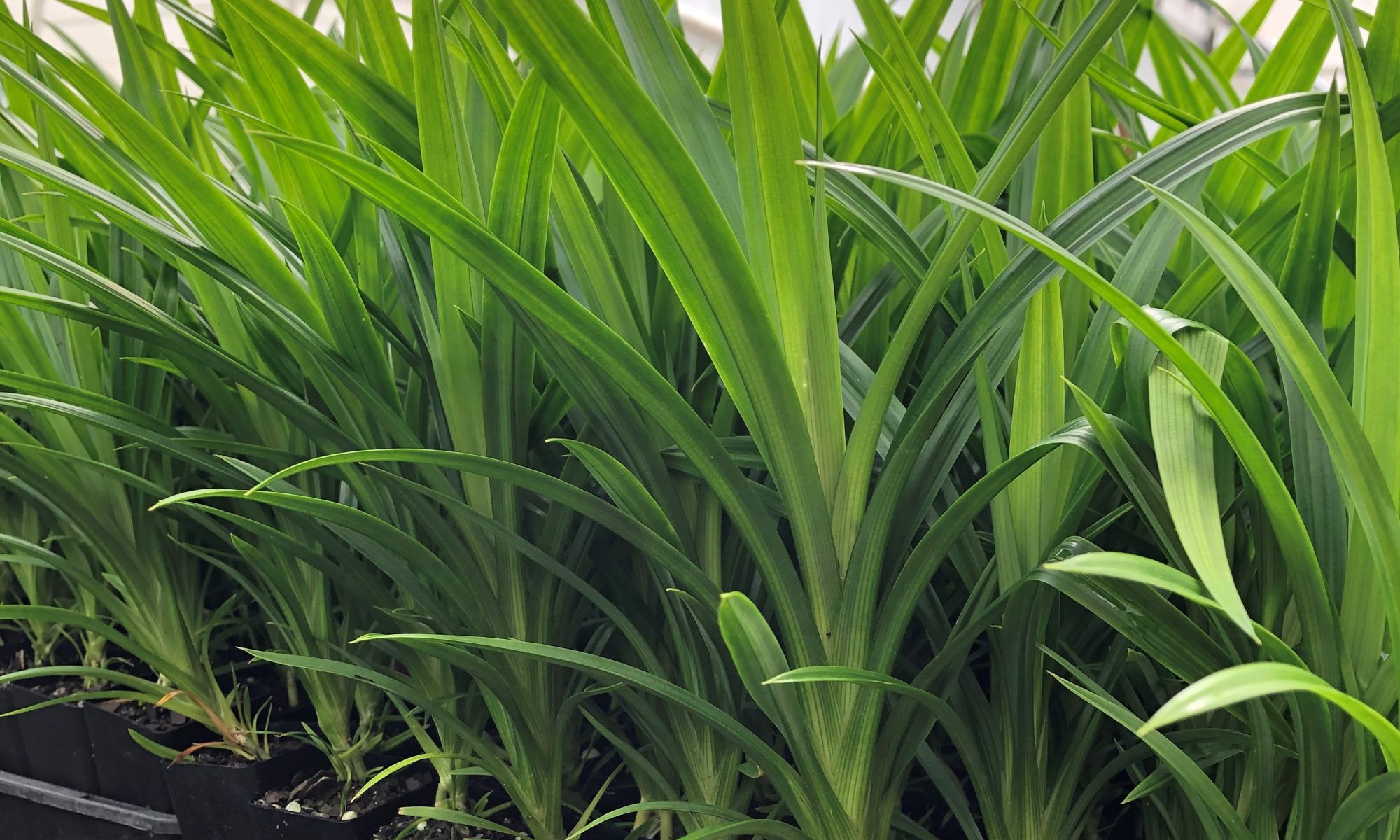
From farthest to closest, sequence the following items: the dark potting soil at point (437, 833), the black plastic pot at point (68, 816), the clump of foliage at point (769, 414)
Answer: the black plastic pot at point (68, 816)
the dark potting soil at point (437, 833)
the clump of foliage at point (769, 414)

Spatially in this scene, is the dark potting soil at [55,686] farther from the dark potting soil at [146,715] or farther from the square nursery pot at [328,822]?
the square nursery pot at [328,822]

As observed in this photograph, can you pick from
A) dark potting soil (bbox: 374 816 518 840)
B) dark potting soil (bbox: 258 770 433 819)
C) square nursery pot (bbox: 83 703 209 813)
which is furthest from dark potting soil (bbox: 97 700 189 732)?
dark potting soil (bbox: 374 816 518 840)

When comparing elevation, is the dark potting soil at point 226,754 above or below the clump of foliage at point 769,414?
below

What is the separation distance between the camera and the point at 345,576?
1.63 feet

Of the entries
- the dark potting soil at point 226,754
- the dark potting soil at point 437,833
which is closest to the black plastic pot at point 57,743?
the dark potting soil at point 226,754

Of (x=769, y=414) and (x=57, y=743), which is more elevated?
(x=769, y=414)

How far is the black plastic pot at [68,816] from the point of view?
63cm

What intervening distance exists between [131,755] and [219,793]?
0.14 metres

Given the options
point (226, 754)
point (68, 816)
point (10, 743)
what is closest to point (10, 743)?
point (10, 743)

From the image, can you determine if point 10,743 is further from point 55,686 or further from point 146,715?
point 146,715

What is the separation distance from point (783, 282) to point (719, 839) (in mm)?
264

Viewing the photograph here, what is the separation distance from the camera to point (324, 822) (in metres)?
0.53

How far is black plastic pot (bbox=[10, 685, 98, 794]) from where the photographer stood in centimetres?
69

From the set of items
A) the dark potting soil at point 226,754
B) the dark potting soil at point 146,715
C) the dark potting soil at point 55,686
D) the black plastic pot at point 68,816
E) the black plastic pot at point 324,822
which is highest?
the black plastic pot at point 324,822
